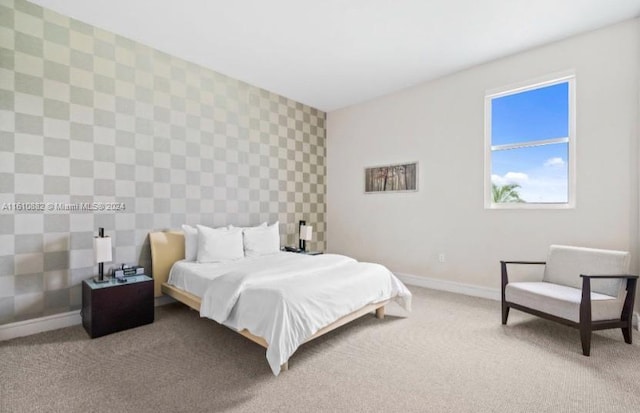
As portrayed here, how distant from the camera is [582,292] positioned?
2.45 m

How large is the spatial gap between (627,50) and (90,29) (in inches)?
219

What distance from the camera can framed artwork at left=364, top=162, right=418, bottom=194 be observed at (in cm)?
471

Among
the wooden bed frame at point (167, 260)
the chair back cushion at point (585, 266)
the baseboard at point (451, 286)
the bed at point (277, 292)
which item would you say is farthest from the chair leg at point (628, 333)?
the wooden bed frame at point (167, 260)

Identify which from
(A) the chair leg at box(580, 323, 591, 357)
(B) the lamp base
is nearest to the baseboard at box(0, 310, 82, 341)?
(B) the lamp base

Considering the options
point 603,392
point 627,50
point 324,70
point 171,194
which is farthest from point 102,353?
point 627,50

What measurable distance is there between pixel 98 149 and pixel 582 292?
4.75m

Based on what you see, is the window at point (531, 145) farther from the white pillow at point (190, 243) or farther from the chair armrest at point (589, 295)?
the white pillow at point (190, 243)

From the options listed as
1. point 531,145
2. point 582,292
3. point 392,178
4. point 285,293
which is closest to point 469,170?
point 531,145

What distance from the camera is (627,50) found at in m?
3.07

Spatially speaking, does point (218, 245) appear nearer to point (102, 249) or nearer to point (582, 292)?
point (102, 249)

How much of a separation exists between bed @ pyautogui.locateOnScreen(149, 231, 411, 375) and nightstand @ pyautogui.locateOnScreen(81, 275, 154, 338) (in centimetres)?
36

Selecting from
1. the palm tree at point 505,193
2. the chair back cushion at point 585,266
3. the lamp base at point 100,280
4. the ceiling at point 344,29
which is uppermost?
the ceiling at point 344,29

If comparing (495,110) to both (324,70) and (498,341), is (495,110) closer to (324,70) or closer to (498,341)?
(324,70)

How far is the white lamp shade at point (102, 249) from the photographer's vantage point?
2.87 metres
